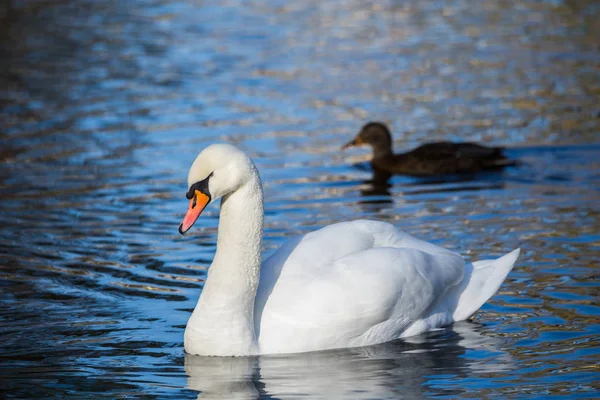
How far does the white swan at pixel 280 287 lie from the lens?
7445mm

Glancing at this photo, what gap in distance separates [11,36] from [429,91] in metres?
10.1

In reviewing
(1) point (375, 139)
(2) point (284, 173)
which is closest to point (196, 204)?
(2) point (284, 173)

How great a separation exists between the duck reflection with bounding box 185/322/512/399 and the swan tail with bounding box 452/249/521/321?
44 centimetres

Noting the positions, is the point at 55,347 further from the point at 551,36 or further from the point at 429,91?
the point at 551,36

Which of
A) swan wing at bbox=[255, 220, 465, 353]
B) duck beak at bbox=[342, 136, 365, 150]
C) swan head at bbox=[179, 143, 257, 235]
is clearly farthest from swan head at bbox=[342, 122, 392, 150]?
swan head at bbox=[179, 143, 257, 235]

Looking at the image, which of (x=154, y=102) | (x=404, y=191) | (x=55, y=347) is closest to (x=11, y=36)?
(x=154, y=102)

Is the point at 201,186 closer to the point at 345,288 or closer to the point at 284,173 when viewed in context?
the point at 345,288

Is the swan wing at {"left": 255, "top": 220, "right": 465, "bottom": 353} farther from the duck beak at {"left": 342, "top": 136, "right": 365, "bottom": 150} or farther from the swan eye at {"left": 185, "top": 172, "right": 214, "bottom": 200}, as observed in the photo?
the duck beak at {"left": 342, "top": 136, "right": 365, "bottom": 150}

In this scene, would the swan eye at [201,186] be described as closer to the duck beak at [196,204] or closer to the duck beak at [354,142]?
the duck beak at [196,204]

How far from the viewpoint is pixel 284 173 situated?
13.9 metres

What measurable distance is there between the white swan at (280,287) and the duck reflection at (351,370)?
0.09m

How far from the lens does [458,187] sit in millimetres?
13508

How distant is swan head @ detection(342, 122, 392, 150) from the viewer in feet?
48.1

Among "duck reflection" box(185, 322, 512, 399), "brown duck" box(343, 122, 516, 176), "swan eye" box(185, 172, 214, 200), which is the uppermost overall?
"swan eye" box(185, 172, 214, 200)
